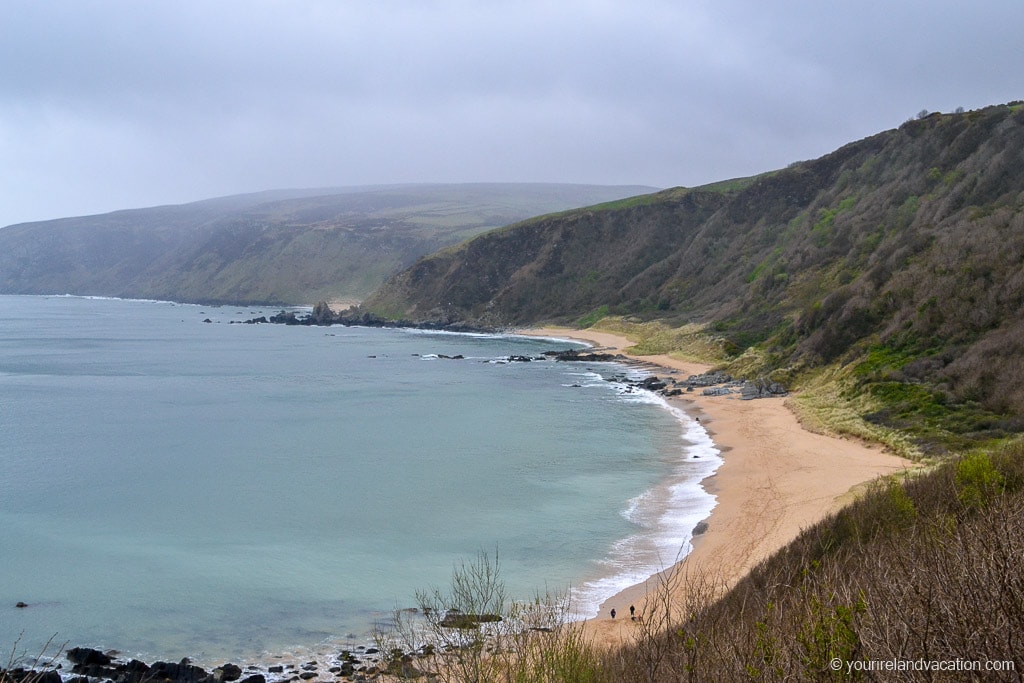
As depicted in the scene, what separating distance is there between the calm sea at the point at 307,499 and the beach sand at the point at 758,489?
0.82 metres

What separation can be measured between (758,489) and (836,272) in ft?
121

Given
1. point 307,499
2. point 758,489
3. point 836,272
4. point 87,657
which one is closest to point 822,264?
point 836,272

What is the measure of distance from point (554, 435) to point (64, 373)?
148 ft

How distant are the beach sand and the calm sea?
819 millimetres

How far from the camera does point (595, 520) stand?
23.2 metres

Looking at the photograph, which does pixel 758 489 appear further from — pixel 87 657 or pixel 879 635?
pixel 879 635

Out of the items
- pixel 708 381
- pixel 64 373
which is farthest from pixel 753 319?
pixel 64 373

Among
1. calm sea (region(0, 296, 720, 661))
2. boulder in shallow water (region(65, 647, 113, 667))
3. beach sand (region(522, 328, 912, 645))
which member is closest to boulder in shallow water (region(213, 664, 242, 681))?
calm sea (region(0, 296, 720, 661))

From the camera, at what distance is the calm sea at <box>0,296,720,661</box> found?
17.6 meters

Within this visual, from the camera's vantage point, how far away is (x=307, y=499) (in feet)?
88.1

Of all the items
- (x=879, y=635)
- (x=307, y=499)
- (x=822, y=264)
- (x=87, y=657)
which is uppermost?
(x=822, y=264)

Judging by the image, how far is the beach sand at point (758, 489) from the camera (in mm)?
16562

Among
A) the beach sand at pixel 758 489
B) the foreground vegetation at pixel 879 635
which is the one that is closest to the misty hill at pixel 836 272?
the beach sand at pixel 758 489

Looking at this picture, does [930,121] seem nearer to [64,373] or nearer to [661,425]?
[661,425]
